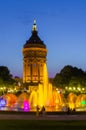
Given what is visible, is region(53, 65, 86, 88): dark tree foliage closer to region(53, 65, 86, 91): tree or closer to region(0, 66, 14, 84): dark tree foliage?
region(53, 65, 86, 91): tree

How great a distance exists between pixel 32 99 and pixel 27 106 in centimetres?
688

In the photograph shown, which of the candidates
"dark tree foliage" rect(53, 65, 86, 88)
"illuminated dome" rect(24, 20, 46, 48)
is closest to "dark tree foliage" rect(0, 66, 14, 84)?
"dark tree foliage" rect(53, 65, 86, 88)

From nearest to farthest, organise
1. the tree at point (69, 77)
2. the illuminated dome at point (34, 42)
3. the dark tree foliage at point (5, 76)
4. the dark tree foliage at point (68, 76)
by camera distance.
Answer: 1. the tree at point (69, 77)
2. the dark tree foliage at point (68, 76)
3. the dark tree foliage at point (5, 76)
4. the illuminated dome at point (34, 42)

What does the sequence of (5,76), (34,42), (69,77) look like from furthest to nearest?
(34,42) < (69,77) < (5,76)

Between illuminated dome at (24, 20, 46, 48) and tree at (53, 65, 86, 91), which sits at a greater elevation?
illuminated dome at (24, 20, 46, 48)

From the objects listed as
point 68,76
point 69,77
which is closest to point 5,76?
point 68,76

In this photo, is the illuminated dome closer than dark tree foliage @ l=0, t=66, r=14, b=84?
A: No

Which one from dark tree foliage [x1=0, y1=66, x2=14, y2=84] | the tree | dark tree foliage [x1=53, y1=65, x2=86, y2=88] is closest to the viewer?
the tree

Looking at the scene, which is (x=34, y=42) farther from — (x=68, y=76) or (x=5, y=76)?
(x=5, y=76)

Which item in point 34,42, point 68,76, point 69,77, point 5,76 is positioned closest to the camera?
point 5,76

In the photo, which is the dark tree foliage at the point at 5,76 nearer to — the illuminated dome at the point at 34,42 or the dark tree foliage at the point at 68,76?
the dark tree foliage at the point at 68,76

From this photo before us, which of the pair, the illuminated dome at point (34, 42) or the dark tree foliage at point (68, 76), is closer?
the dark tree foliage at point (68, 76)

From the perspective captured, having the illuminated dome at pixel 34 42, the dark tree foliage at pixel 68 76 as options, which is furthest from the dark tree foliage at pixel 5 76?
the illuminated dome at pixel 34 42

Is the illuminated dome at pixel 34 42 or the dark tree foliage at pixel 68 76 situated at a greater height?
the illuminated dome at pixel 34 42
